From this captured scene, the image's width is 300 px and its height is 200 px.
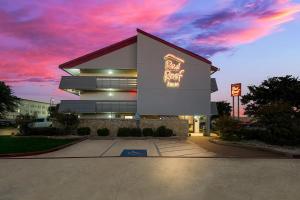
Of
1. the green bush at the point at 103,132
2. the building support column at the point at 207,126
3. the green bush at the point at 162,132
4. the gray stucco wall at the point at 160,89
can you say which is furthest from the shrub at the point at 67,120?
the building support column at the point at 207,126

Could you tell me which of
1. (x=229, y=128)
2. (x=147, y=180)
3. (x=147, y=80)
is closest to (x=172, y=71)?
(x=147, y=80)

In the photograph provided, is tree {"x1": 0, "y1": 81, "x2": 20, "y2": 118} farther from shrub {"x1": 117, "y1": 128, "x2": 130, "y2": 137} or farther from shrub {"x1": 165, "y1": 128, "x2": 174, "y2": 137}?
shrub {"x1": 165, "y1": 128, "x2": 174, "y2": 137}

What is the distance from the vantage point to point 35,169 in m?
14.7

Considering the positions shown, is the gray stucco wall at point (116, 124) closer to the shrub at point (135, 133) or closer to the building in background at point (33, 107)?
the shrub at point (135, 133)

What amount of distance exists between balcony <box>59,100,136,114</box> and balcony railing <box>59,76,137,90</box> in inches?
69.0

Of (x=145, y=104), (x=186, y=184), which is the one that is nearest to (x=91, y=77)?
(x=145, y=104)

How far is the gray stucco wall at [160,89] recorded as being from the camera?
41469 millimetres

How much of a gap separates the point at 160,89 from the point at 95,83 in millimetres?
7743

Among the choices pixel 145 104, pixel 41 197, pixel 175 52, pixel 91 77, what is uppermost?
pixel 175 52

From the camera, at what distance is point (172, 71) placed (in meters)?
41.8

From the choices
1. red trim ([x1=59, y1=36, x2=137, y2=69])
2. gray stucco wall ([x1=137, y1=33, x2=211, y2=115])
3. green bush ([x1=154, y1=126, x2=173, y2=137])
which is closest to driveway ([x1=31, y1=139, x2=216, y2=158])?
green bush ([x1=154, y1=126, x2=173, y2=137])

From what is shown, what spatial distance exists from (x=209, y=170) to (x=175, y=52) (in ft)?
94.2

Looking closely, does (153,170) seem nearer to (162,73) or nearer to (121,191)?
(121,191)

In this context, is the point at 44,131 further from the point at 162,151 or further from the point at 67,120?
the point at 162,151
